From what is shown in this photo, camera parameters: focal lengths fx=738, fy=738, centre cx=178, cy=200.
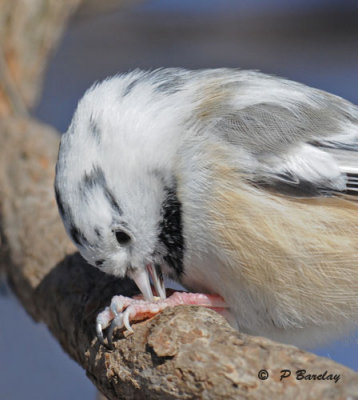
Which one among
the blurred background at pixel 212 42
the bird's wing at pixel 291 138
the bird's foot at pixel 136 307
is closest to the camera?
the bird's foot at pixel 136 307

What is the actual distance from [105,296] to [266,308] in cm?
52

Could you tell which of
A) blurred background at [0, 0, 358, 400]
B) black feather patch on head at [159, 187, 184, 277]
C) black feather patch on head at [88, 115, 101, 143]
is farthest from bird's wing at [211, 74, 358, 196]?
blurred background at [0, 0, 358, 400]

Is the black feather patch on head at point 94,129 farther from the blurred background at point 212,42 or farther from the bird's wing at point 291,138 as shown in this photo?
the blurred background at point 212,42

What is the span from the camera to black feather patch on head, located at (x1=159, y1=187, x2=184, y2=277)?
6.52 ft

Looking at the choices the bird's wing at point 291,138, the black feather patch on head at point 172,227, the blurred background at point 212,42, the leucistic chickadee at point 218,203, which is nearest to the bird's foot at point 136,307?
the leucistic chickadee at point 218,203

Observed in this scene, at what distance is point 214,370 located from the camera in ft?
5.26

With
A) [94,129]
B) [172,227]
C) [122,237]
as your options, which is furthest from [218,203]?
[94,129]

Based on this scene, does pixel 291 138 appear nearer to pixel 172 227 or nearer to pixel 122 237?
pixel 172 227

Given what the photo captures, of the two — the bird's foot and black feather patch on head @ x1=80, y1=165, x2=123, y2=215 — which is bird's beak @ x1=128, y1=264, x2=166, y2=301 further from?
black feather patch on head @ x1=80, y1=165, x2=123, y2=215

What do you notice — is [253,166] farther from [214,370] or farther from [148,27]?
[148,27]

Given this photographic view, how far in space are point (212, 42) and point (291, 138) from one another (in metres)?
3.74

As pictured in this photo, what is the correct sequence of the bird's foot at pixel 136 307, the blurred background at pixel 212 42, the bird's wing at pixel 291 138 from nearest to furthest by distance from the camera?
the bird's foot at pixel 136 307 < the bird's wing at pixel 291 138 < the blurred background at pixel 212 42

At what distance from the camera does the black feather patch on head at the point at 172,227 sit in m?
1.99

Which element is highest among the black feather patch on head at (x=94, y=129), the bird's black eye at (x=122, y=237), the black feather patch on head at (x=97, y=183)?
the black feather patch on head at (x=94, y=129)
